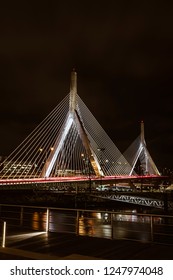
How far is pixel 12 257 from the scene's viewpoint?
22.4ft

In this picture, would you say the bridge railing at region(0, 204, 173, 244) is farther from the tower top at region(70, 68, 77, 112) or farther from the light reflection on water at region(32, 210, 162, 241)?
the tower top at region(70, 68, 77, 112)

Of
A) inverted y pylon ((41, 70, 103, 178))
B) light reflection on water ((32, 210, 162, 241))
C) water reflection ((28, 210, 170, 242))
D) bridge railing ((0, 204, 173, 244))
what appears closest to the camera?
bridge railing ((0, 204, 173, 244))

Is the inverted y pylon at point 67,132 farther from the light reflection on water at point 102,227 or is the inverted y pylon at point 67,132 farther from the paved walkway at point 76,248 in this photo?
the paved walkway at point 76,248

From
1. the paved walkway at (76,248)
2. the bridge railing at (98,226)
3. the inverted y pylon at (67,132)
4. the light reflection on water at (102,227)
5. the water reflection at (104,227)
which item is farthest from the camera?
the inverted y pylon at (67,132)

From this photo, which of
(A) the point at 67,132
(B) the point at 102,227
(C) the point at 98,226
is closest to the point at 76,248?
(B) the point at 102,227

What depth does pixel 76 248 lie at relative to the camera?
7.89 meters

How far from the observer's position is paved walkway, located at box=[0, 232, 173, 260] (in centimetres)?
699

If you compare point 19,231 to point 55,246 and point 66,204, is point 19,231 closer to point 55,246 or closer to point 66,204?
point 55,246

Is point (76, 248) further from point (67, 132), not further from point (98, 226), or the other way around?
point (67, 132)

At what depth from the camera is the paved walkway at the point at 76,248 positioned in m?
6.99

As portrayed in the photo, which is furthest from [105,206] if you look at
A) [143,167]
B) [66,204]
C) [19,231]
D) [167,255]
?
[143,167]

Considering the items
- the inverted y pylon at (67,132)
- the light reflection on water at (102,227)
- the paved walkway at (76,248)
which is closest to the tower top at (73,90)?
the inverted y pylon at (67,132)

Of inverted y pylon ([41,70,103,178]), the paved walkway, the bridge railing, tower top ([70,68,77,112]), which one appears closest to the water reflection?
the bridge railing
